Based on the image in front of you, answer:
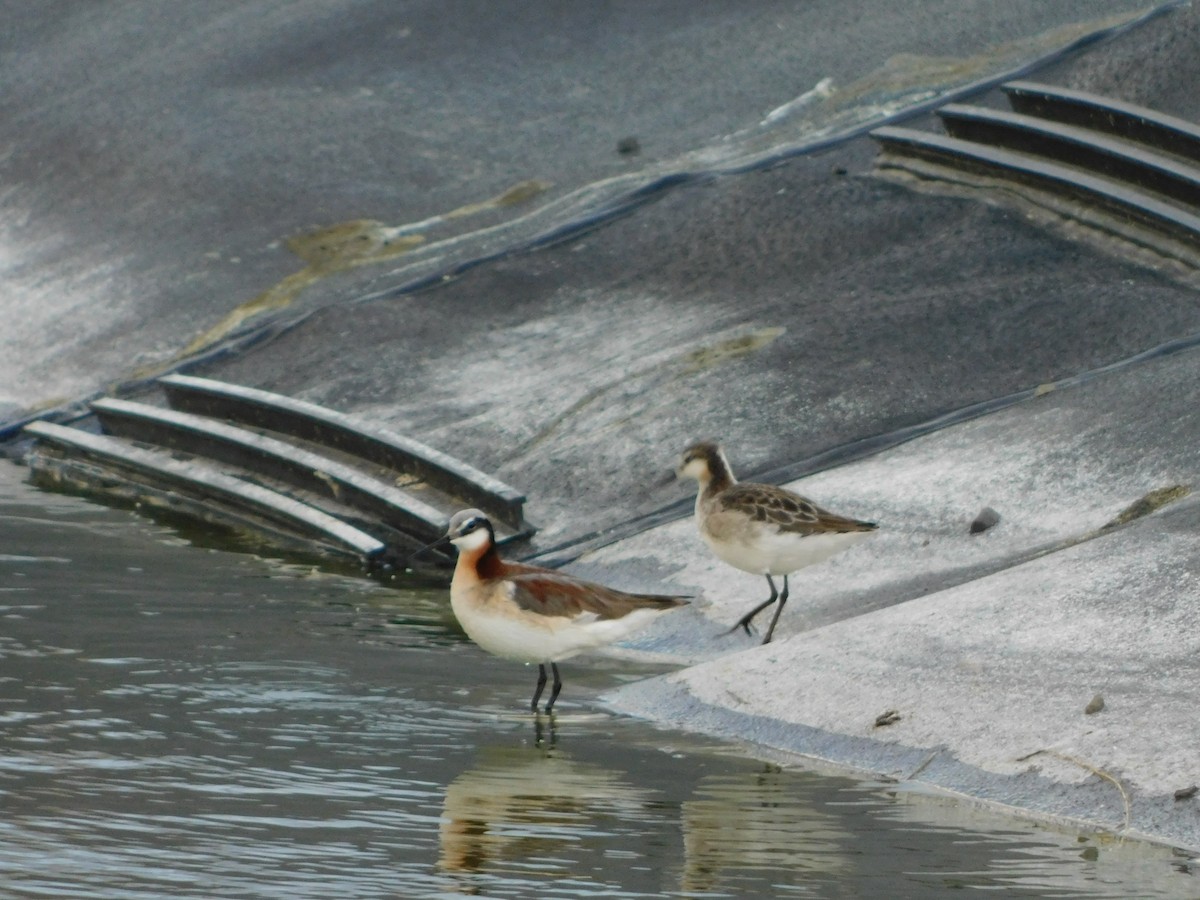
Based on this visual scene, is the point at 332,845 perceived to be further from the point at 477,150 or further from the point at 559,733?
the point at 477,150

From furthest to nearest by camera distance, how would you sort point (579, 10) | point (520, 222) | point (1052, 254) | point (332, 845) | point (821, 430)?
1. point (579, 10)
2. point (520, 222)
3. point (1052, 254)
4. point (821, 430)
5. point (332, 845)

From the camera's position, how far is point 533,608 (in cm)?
904

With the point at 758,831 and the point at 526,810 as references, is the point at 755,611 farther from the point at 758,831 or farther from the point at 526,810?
the point at 758,831

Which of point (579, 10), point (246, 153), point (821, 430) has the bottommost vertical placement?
point (821, 430)

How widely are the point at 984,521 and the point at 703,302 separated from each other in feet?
14.1

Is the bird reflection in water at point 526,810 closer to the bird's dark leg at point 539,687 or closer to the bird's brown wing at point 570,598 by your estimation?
the bird's dark leg at point 539,687

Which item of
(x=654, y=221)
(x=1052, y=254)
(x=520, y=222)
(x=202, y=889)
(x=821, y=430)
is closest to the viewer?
(x=202, y=889)

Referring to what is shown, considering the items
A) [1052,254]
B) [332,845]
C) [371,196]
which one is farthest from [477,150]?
[332,845]

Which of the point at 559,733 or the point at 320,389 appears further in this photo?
the point at 320,389

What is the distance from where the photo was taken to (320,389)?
1414 cm

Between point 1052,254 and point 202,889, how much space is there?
9.05 metres

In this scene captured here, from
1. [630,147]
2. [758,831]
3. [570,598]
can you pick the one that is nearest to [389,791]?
[758,831]

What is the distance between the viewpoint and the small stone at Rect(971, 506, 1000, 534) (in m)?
10.4

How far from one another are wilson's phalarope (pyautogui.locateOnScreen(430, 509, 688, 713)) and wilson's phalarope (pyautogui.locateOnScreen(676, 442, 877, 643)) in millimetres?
503
